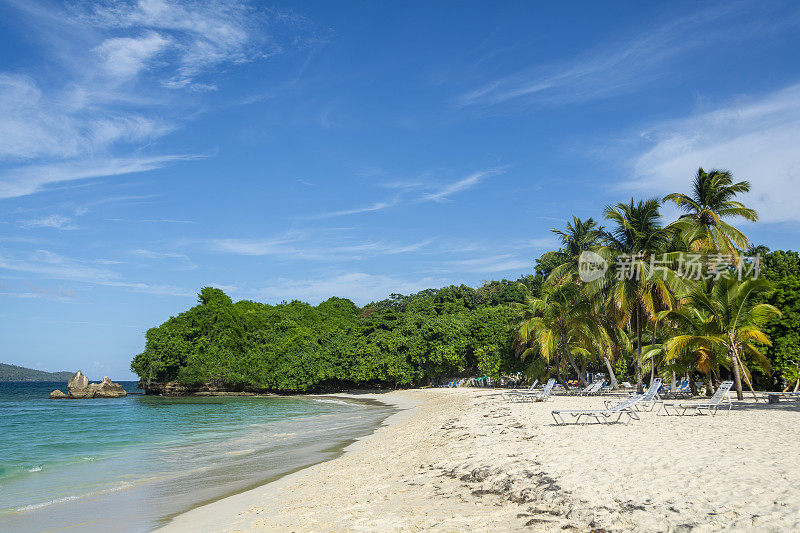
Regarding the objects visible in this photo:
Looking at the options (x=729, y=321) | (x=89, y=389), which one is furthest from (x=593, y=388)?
(x=89, y=389)

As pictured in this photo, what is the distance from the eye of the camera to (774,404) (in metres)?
15.1

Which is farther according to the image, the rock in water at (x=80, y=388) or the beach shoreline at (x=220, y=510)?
the rock in water at (x=80, y=388)

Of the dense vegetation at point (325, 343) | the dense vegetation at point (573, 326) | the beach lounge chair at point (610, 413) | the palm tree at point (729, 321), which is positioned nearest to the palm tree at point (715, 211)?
the dense vegetation at point (573, 326)

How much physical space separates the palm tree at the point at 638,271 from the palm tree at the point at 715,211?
153cm

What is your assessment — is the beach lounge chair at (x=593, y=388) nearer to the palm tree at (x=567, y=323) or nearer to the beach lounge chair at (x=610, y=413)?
the palm tree at (x=567, y=323)

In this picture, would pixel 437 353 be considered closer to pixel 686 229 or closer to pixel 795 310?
pixel 686 229

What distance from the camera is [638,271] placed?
810 inches

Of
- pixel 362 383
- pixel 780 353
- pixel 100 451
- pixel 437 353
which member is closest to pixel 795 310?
pixel 780 353

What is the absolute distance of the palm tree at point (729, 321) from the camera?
53.5 ft

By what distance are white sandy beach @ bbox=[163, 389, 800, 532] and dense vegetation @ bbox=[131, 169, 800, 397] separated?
23.4 feet

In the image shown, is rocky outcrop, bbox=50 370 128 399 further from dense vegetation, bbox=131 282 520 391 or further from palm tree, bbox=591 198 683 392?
palm tree, bbox=591 198 683 392
